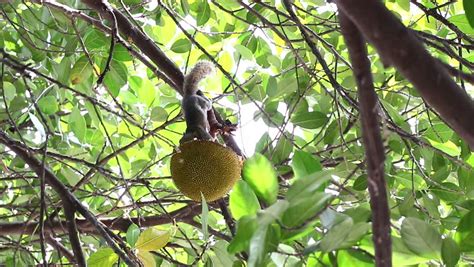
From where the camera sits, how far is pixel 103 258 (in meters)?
1.04

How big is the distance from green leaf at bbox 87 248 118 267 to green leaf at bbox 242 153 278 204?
49cm

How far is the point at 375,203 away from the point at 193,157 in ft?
2.12

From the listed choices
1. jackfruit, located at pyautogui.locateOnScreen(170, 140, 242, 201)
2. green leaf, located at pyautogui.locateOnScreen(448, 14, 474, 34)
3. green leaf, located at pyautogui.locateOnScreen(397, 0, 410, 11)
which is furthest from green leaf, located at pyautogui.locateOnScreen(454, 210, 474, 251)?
green leaf, located at pyautogui.locateOnScreen(397, 0, 410, 11)

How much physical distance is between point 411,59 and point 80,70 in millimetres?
1099

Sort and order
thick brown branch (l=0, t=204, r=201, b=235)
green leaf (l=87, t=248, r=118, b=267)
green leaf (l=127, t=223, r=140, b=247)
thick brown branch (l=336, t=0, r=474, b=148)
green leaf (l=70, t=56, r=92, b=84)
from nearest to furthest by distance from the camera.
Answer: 1. thick brown branch (l=336, t=0, r=474, b=148)
2. green leaf (l=87, t=248, r=118, b=267)
3. green leaf (l=127, t=223, r=140, b=247)
4. green leaf (l=70, t=56, r=92, b=84)
5. thick brown branch (l=0, t=204, r=201, b=235)

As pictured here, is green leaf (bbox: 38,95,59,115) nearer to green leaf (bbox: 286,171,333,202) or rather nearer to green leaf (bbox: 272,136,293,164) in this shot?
green leaf (bbox: 272,136,293,164)

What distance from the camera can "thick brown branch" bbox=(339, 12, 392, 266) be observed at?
45 centimetres

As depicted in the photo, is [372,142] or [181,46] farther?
[181,46]

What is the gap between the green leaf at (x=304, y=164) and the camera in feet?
2.15

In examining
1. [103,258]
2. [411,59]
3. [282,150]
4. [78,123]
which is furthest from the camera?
[78,123]

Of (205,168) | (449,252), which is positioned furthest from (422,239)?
(205,168)

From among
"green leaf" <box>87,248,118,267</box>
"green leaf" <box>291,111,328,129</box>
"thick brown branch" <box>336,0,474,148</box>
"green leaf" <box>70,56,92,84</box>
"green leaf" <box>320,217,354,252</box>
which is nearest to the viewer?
"thick brown branch" <box>336,0,474,148</box>

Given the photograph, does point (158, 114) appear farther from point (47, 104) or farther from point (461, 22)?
point (461, 22)

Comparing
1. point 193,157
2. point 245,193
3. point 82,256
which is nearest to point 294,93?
point 193,157
